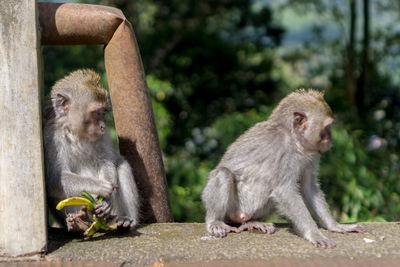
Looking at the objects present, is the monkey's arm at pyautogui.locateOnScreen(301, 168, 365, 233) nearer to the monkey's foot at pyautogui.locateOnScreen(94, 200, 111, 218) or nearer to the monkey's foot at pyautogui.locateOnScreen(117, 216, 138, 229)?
the monkey's foot at pyautogui.locateOnScreen(117, 216, 138, 229)

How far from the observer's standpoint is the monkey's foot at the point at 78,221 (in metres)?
3.61

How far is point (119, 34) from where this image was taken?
395 cm

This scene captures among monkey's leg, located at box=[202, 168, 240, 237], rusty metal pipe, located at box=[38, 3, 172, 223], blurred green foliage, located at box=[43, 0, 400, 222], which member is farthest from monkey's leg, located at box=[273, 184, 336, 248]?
blurred green foliage, located at box=[43, 0, 400, 222]

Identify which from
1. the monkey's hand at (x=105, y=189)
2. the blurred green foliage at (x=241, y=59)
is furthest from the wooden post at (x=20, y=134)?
the blurred green foliage at (x=241, y=59)

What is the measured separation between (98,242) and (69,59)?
238 inches

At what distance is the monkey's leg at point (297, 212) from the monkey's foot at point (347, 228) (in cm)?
23

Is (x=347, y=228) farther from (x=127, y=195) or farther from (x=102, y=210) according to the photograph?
(x=102, y=210)

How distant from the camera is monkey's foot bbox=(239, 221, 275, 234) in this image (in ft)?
12.7

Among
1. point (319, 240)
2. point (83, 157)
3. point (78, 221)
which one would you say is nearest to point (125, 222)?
point (78, 221)

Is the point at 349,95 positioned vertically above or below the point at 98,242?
above

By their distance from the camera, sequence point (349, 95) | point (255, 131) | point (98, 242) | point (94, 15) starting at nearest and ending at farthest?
point (98, 242) → point (94, 15) → point (255, 131) → point (349, 95)

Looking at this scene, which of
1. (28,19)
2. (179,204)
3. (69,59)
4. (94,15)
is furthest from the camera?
(69,59)

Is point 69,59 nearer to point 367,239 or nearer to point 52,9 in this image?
point 52,9

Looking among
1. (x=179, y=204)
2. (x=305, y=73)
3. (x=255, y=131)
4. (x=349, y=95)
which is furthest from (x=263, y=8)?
(x=255, y=131)
